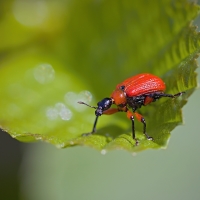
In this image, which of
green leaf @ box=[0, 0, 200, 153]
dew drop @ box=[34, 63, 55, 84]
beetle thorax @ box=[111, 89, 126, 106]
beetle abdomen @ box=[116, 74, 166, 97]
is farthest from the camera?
beetle thorax @ box=[111, 89, 126, 106]

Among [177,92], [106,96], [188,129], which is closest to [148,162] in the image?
[188,129]

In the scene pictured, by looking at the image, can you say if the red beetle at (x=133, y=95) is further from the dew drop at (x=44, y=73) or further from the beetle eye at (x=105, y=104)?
the dew drop at (x=44, y=73)

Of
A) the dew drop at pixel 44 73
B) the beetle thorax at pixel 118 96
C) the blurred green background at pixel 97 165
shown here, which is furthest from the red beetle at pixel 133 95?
the dew drop at pixel 44 73

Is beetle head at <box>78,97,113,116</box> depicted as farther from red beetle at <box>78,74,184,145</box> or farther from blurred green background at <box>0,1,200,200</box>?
blurred green background at <box>0,1,200,200</box>

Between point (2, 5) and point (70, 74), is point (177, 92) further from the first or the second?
point (2, 5)

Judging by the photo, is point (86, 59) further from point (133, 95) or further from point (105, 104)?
point (133, 95)

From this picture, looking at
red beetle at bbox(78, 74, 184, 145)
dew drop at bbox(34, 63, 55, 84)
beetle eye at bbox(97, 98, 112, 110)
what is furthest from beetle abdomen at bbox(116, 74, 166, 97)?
dew drop at bbox(34, 63, 55, 84)
